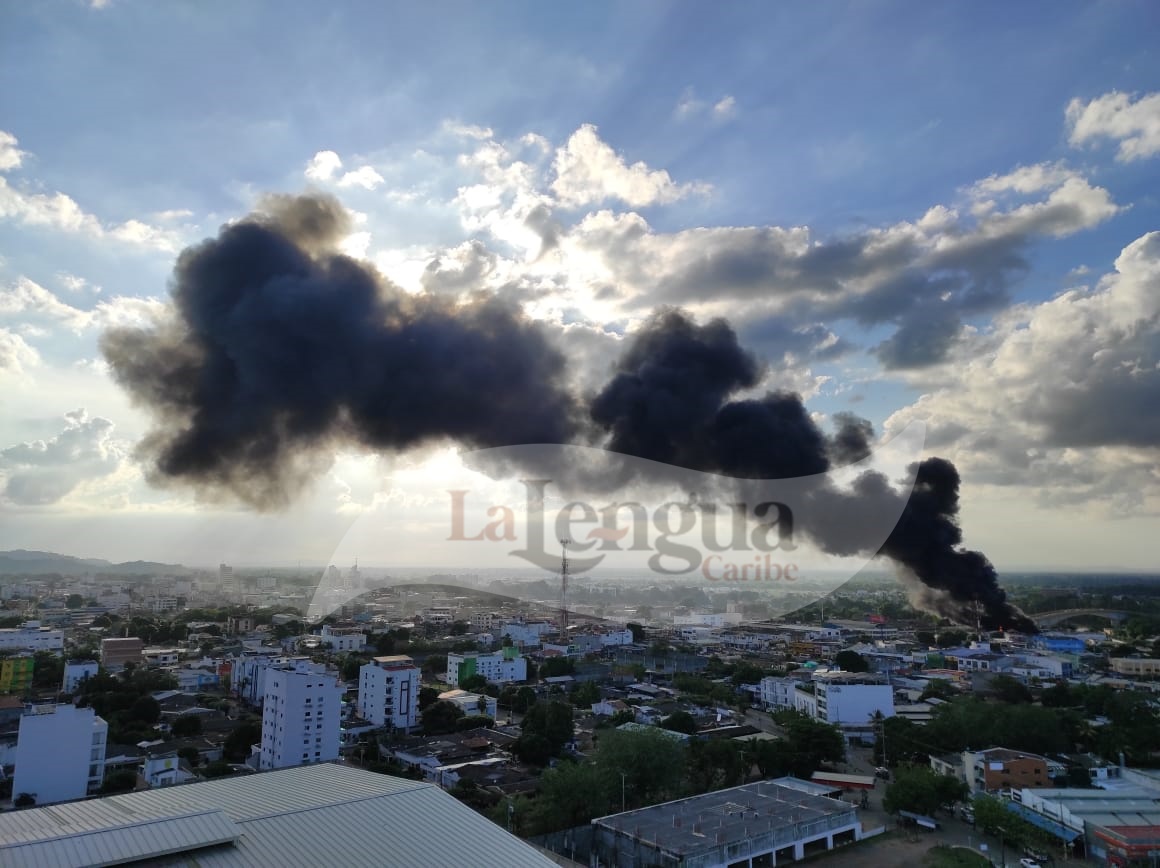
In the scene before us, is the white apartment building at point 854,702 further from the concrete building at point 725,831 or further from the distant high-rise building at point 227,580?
the distant high-rise building at point 227,580

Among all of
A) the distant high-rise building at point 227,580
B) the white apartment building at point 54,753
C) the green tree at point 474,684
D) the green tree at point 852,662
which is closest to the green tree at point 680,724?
the green tree at point 474,684

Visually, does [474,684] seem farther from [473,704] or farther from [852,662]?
[852,662]

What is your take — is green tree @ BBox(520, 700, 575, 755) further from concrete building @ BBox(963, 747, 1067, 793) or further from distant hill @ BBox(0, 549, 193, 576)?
distant hill @ BBox(0, 549, 193, 576)

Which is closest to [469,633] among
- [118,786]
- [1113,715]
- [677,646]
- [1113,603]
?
[677,646]

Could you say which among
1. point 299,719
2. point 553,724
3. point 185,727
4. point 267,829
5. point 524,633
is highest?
point 267,829

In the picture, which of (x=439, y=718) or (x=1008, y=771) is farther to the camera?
(x=439, y=718)

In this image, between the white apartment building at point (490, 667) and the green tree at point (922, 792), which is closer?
the green tree at point (922, 792)

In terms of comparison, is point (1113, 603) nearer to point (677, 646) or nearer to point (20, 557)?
point (677, 646)

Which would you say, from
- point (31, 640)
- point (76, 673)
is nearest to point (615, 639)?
point (76, 673)
